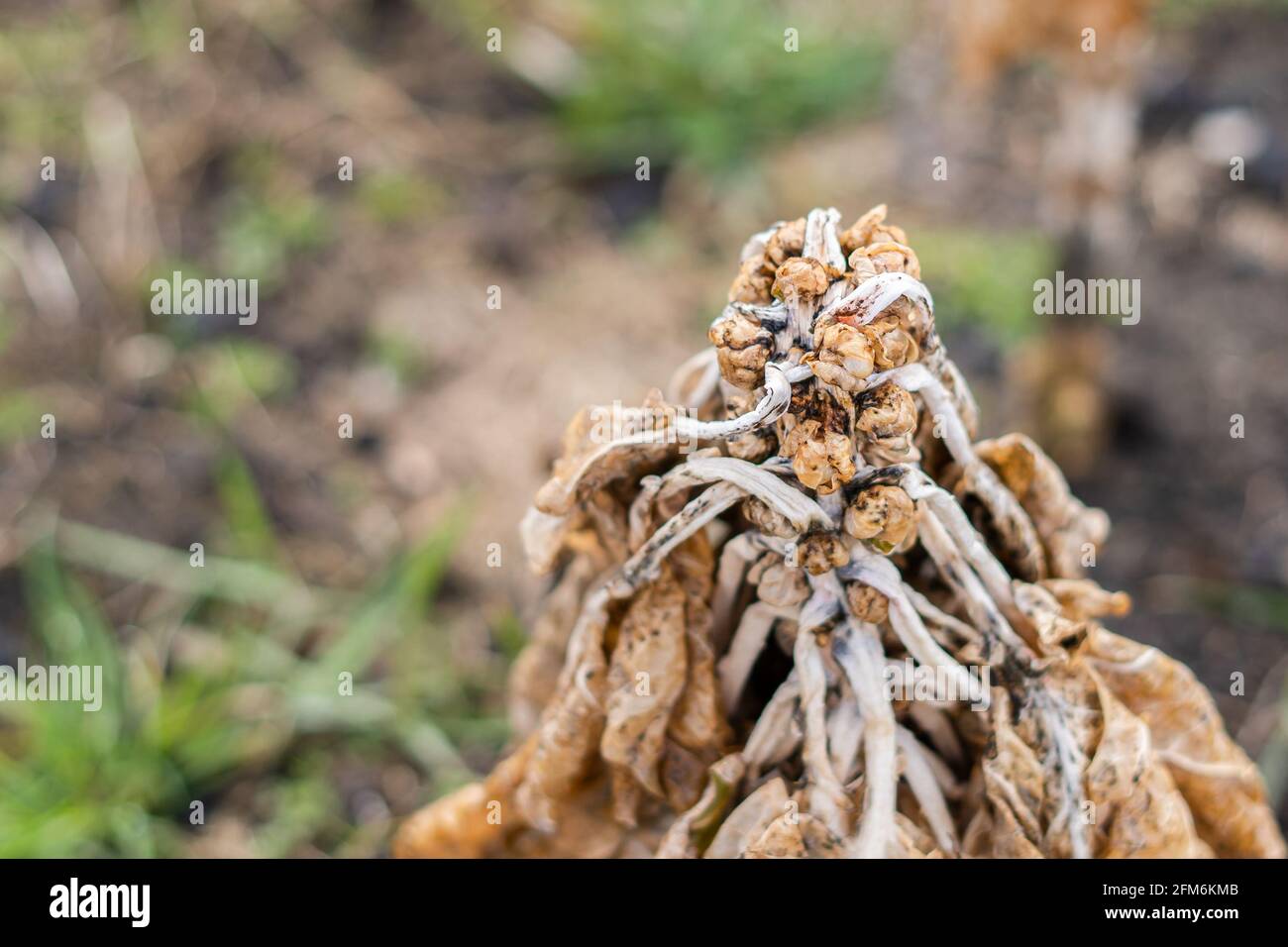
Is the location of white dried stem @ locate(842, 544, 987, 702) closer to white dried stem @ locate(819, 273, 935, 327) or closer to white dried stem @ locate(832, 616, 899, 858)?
white dried stem @ locate(832, 616, 899, 858)

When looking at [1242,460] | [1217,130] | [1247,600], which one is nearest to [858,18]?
[1217,130]

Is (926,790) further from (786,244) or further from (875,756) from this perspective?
(786,244)

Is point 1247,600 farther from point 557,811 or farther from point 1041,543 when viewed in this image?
point 557,811

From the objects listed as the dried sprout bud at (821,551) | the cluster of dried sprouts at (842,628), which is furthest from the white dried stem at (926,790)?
the dried sprout bud at (821,551)

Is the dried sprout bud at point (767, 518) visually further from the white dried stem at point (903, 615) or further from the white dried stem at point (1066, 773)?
the white dried stem at point (1066, 773)
